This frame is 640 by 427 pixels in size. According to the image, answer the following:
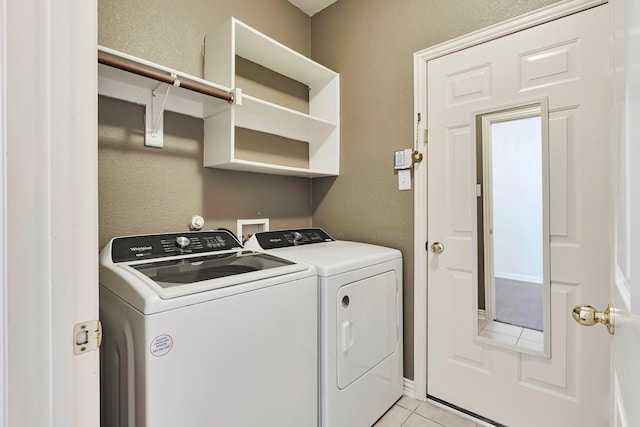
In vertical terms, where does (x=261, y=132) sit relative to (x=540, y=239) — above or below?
above

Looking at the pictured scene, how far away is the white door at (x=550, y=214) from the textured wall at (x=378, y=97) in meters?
0.16

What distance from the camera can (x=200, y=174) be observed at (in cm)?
176

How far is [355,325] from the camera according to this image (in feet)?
4.94

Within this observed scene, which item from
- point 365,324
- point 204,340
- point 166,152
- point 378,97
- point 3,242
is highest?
point 378,97

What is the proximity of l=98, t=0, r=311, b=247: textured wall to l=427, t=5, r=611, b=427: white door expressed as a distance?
1.21 meters

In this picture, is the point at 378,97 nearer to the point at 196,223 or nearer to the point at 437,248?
the point at 437,248

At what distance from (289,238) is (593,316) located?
4.98 ft

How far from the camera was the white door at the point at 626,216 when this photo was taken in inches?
19.1

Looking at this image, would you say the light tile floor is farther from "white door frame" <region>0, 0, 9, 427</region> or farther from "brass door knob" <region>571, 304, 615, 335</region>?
"white door frame" <region>0, 0, 9, 427</region>

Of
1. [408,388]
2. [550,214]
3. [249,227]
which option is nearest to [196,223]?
[249,227]

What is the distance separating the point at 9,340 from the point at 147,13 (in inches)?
66.4

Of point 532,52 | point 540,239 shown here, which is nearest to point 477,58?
point 532,52

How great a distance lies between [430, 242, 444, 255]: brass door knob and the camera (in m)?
1.78

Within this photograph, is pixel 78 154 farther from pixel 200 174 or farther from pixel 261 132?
pixel 261 132
